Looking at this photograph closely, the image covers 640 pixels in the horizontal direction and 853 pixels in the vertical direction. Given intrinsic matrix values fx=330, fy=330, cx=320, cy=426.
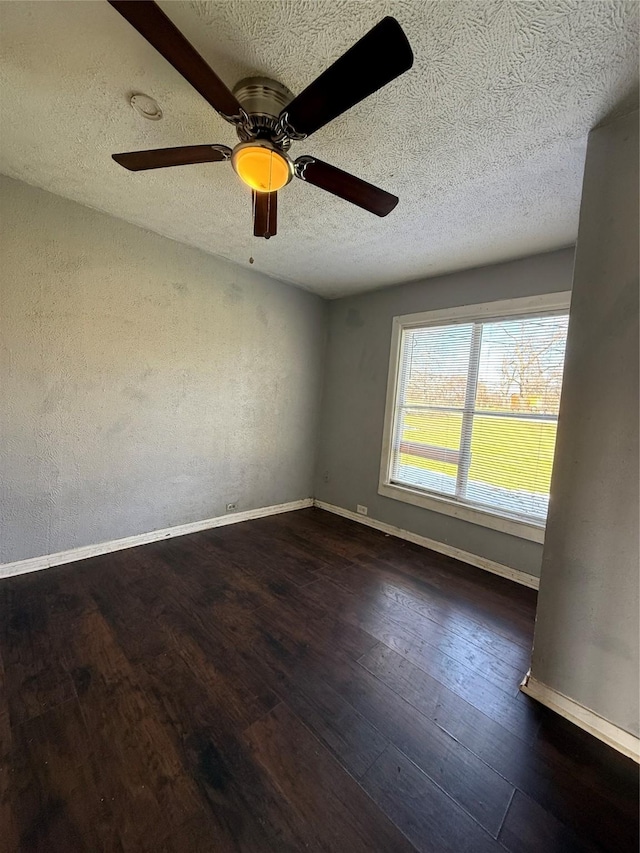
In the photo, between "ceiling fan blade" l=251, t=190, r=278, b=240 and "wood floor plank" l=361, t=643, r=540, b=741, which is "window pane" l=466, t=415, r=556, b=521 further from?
"ceiling fan blade" l=251, t=190, r=278, b=240

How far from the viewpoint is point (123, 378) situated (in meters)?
2.67

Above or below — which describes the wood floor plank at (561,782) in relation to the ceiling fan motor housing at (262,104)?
below

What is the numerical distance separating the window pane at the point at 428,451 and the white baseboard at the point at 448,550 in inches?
19.5

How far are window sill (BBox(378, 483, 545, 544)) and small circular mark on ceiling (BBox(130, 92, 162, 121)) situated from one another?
10.6 ft

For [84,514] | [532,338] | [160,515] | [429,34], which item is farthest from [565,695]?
[84,514]

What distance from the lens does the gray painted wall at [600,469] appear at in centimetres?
131

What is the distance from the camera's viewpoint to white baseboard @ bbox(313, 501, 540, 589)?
8.61 feet

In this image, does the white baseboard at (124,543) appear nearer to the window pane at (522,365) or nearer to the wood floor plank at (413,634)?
the wood floor plank at (413,634)

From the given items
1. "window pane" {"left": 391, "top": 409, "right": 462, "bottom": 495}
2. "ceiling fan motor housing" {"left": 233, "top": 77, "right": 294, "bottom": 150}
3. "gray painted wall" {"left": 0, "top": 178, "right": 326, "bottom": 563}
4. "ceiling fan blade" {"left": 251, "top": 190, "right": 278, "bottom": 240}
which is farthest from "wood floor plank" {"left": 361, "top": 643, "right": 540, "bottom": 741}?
"ceiling fan motor housing" {"left": 233, "top": 77, "right": 294, "bottom": 150}

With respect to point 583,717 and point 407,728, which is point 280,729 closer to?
point 407,728

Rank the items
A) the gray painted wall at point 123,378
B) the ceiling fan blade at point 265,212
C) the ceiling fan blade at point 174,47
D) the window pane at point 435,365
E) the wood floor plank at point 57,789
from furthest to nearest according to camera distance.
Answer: the window pane at point 435,365, the gray painted wall at point 123,378, the ceiling fan blade at point 265,212, the wood floor plank at point 57,789, the ceiling fan blade at point 174,47

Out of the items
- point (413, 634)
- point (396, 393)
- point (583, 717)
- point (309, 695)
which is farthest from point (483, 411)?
point (309, 695)

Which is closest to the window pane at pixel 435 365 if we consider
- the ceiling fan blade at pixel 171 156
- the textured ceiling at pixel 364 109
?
the textured ceiling at pixel 364 109

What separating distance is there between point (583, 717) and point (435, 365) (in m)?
2.62
